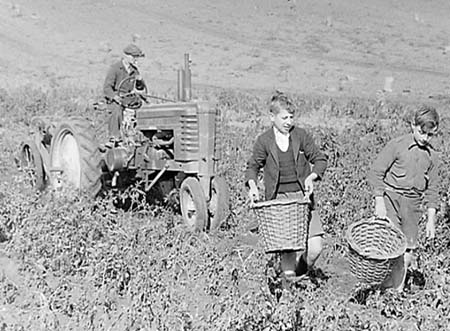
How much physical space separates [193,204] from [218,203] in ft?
0.90

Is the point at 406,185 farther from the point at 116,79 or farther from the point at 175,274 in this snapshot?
the point at 116,79

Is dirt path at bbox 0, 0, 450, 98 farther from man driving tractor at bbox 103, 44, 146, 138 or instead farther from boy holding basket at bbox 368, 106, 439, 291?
boy holding basket at bbox 368, 106, 439, 291

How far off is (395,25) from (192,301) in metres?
32.7

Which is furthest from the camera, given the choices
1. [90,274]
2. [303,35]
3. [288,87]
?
[303,35]

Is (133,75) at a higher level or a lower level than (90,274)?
higher

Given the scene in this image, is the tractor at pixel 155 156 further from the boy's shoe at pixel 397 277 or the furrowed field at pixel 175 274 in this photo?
the boy's shoe at pixel 397 277

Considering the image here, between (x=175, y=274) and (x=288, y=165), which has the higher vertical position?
(x=288, y=165)

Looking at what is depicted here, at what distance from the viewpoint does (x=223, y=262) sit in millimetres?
6320

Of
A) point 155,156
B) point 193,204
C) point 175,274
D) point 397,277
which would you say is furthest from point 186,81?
point 397,277

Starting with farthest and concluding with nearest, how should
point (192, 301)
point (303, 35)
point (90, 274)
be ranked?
point (303, 35) → point (90, 274) → point (192, 301)

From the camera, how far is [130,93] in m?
8.88

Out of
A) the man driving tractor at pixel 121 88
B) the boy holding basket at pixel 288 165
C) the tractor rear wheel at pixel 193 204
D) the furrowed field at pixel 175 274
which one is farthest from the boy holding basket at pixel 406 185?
the man driving tractor at pixel 121 88

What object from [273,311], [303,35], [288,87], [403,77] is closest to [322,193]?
[273,311]

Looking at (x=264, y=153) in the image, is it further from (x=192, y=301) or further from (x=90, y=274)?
(x=90, y=274)
